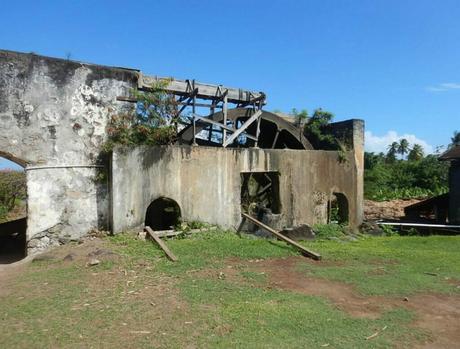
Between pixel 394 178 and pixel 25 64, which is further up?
pixel 25 64

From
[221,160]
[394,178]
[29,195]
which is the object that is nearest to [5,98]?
[29,195]

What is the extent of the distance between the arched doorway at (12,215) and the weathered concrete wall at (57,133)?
1569 mm

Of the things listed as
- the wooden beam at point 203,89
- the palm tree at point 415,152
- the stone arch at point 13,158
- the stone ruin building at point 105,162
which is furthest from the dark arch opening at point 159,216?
the palm tree at point 415,152

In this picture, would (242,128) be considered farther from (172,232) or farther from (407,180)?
(407,180)

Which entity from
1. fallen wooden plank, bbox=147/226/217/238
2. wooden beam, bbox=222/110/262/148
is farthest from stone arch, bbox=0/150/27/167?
wooden beam, bbox=222/110/262/148

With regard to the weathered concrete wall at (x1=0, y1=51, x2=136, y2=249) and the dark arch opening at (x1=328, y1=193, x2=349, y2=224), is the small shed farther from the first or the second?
the weathered concrete wall at (x1=0, y1=51, x2=136, y2=249)

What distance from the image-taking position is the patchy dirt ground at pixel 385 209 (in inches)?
771

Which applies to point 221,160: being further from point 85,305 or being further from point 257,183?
point 85,305

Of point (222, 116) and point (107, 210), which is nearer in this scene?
point (107, 210)

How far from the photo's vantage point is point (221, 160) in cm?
1074

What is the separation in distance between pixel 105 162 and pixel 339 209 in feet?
22.9

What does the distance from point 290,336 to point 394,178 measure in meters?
27.1

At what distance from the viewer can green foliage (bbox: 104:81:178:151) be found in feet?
32.1

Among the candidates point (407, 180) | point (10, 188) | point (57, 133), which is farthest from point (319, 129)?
point (407, 180)
